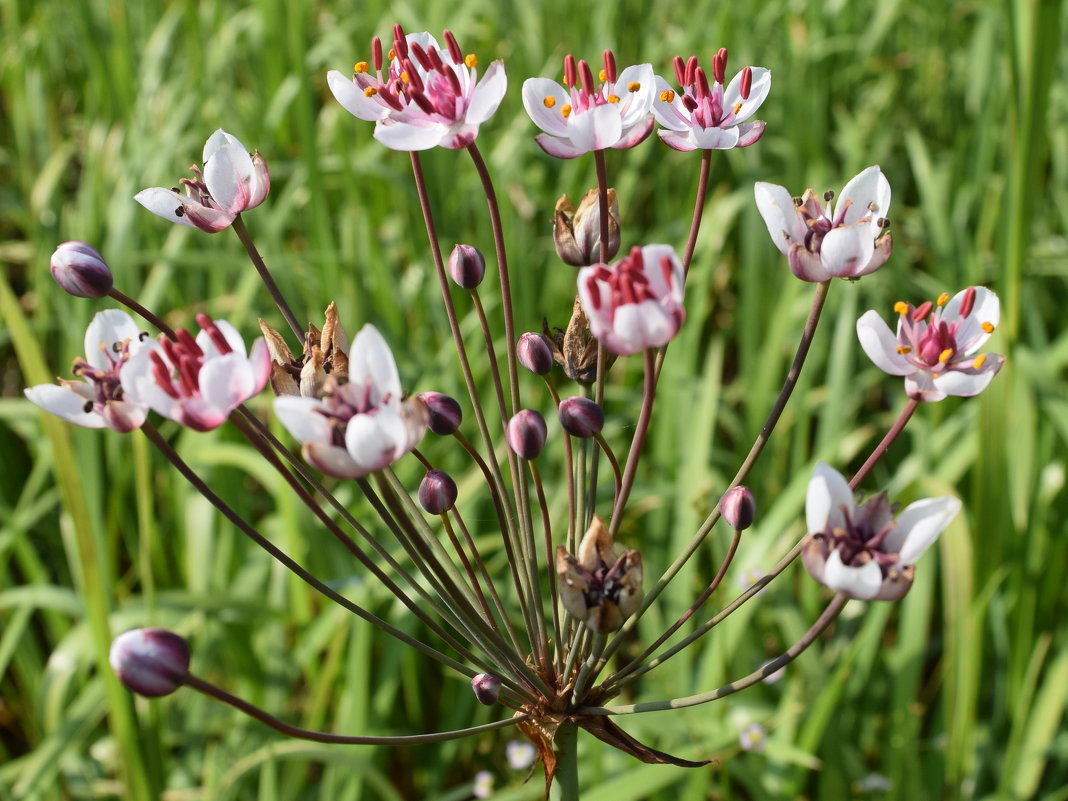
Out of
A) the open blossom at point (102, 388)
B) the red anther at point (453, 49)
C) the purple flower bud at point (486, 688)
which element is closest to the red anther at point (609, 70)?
the red anther at point (453, 49)

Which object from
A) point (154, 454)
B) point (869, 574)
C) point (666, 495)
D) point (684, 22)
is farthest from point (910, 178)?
point (869, 574)

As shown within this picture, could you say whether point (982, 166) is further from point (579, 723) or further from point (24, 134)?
point (24, 134)

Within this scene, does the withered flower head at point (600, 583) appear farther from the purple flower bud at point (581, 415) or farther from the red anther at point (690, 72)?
the red anther at point (690, 72)

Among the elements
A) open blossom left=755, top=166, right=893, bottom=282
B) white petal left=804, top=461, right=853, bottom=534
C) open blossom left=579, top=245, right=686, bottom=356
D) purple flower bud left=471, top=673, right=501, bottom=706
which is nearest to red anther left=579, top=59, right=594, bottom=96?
open blossom left=755, top=166, right=893, bottom=282

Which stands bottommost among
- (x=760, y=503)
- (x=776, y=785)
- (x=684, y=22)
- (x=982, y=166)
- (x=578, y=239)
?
(x=776, y=785)

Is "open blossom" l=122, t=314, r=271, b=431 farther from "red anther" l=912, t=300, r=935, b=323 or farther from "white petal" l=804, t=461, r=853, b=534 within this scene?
"red anther" l=912, t=300, r=935, b=323
